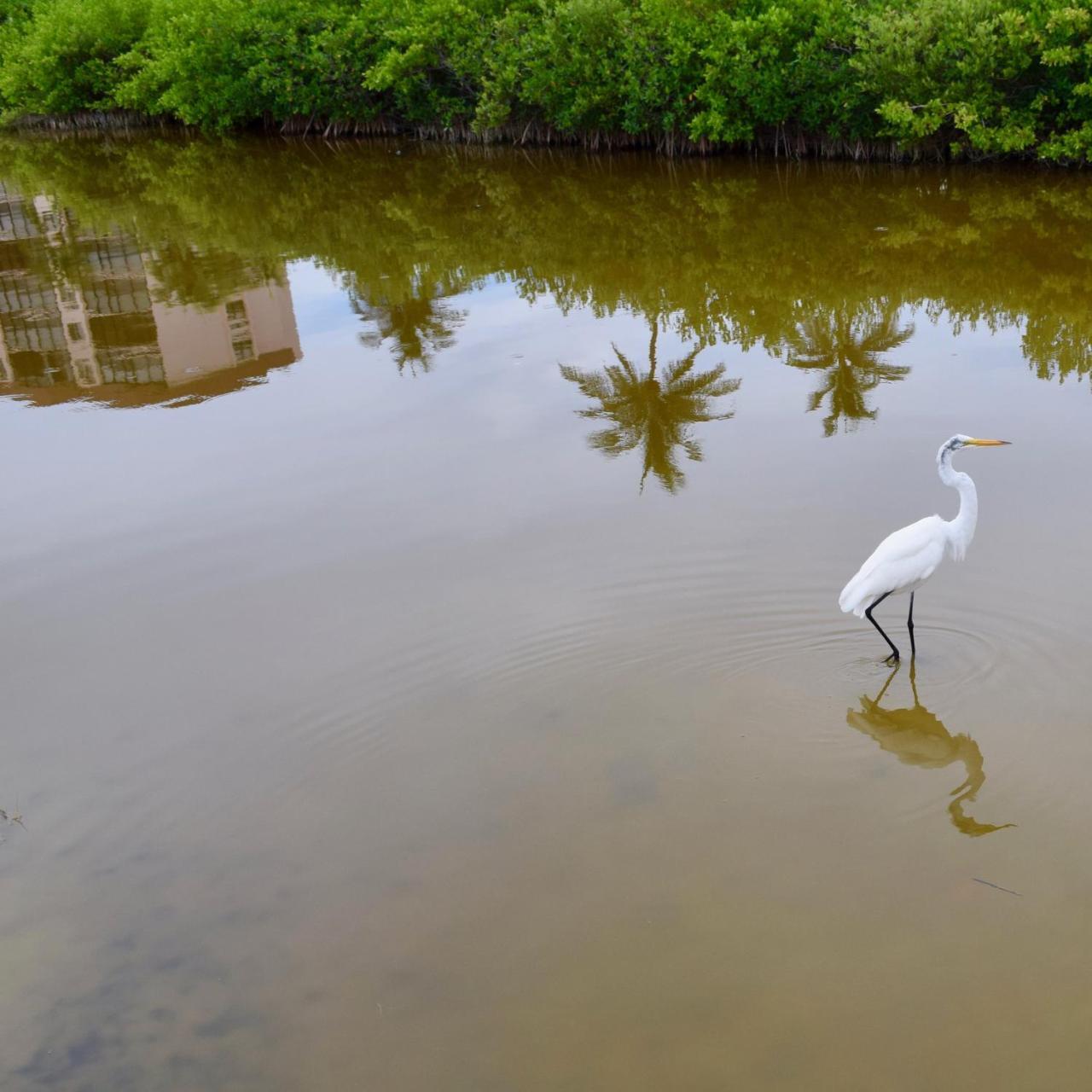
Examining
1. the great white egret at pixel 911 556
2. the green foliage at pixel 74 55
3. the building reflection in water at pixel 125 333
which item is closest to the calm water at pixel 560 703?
the building reflection in water at pixel 125 333

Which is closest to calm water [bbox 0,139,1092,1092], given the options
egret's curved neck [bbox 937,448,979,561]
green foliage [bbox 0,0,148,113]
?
egret's curved neck [bbox 937,448,979,561]

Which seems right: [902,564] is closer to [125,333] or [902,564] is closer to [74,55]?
[125,333]

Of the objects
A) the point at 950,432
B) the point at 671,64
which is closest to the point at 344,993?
the point at 950,432

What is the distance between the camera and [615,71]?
71.6ft

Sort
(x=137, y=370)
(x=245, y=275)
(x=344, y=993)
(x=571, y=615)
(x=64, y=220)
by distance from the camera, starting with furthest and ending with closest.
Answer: (x=64, y=220) < (x=245, y=275) < (x=137, y=370) < (x=571, y=615) < (x=344, y=993)

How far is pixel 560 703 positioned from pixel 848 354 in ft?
22.3

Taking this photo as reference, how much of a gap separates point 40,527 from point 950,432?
25.7ft

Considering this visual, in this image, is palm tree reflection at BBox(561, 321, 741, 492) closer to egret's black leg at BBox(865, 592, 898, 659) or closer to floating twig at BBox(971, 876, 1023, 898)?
egret's black leg at BBox(865, 592, 898, 659)

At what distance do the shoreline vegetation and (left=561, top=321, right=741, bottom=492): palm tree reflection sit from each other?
27.9 ft

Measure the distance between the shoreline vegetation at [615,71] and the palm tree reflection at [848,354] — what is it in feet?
21.2

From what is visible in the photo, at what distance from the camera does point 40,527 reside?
9.94 meters

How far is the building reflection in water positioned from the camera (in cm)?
1366

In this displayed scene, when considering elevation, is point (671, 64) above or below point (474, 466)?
above

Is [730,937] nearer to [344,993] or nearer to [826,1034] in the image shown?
[826,1034]
